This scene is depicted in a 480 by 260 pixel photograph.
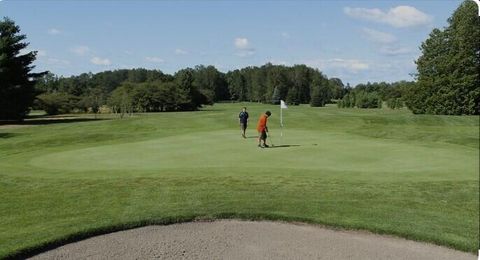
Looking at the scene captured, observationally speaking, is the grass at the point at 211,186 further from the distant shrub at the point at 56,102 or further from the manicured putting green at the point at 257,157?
the distant shrub at the point at 56,102

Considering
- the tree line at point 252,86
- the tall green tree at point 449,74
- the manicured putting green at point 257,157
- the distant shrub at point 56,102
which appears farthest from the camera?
the tall green tree at point 449,74

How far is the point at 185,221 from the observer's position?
10.9 m

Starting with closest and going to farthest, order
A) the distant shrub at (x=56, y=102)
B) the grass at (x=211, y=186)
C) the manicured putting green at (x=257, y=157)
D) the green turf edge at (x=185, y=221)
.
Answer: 1. the green turf edge at (x=185, y=221)
2. the grass at (x=211, y=186)
3. the distant shrub at (x=56, y=102)
4. the manicured putting green at (x=257, y=157)

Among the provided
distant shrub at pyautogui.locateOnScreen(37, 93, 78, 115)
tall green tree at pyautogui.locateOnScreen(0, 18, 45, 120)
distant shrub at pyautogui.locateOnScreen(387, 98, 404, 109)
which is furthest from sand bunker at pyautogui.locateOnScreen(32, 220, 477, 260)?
distant shrub at pyautogui.locateOnScreen(387, 98, 404, 109)

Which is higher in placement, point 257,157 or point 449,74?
point 449,74

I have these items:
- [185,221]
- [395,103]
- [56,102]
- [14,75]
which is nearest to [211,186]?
[185,221]

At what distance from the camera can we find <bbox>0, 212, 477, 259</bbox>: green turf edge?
9.02 meters

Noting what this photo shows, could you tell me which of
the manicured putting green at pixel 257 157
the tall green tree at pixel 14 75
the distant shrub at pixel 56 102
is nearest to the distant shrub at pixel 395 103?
the manicured putting green at pixel 257 157

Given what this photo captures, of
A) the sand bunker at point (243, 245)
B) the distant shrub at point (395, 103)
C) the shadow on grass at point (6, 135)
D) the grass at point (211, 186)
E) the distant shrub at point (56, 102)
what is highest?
the distant shrub at point (56, 102)

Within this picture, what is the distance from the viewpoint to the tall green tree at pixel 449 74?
39.8m

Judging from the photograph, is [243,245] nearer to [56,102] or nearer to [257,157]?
[56,102]

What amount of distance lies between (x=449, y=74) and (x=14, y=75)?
4652cm

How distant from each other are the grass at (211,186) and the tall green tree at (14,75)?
65 cm

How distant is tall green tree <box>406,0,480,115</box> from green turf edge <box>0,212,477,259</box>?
88.7 feet
